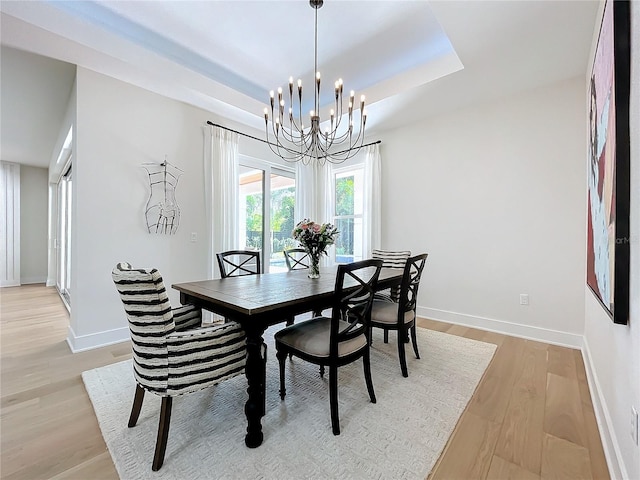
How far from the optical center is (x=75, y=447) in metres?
1.50

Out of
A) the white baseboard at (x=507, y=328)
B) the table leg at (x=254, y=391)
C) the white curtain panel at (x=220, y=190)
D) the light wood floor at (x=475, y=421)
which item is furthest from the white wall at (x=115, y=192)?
the white baseboard at (x=507, y=328)

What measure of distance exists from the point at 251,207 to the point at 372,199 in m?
1.93

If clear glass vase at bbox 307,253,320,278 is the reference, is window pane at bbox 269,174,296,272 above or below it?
above

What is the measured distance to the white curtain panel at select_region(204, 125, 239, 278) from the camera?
3.64 meters

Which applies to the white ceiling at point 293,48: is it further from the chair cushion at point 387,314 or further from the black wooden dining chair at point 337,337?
the chair cushion at point 387,314

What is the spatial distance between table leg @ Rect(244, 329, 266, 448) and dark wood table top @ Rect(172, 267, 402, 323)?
15 centimetres

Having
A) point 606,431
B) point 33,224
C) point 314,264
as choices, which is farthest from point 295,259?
point 33,224

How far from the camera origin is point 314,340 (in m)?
1.76

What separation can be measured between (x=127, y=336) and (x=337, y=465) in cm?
275

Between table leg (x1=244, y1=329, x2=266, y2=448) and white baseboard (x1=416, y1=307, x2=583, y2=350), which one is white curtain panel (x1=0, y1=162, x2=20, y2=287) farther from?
white baseboard (x1=416, y1=307, x2=583, y2=350)

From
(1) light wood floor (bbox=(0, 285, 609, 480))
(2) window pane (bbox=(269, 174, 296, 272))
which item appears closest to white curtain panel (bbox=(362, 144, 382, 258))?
(2) window pane (bbox=(269, 174, 296, 272))

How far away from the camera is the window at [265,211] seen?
437 cm

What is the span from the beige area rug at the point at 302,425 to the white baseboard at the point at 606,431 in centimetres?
67

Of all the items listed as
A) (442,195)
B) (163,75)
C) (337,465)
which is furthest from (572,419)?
(163,75)
